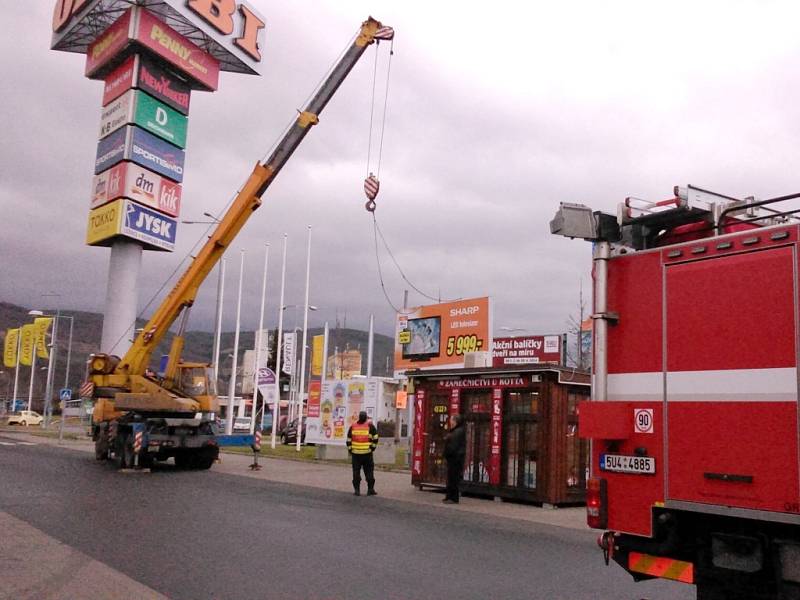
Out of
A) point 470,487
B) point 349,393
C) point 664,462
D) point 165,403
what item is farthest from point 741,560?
point 349,393

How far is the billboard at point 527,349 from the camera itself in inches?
1978

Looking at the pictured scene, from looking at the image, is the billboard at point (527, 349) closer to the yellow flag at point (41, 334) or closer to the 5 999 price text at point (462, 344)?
the 5 999 price text at point (462, 344)

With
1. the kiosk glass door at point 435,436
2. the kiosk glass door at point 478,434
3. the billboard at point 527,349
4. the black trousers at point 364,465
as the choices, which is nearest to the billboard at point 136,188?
the billboard at point 527,349

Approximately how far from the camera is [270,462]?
85.7 ft

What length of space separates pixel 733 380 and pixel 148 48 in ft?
134

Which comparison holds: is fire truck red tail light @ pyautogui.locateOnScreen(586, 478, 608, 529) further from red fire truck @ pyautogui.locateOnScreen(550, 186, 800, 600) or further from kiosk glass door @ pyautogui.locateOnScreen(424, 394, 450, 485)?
kiosk glass door @ pyautogui.locateOnScreen(424, 394, 450, 485)

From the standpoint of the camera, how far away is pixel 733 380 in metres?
4.95

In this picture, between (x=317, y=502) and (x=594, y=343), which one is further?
(x=317, y=502)

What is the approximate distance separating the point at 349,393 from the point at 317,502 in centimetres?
1166

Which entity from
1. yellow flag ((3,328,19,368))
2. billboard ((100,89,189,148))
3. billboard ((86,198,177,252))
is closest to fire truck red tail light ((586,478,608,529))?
billboard ((86,198,177,252))

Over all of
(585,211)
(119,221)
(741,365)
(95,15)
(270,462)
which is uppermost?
(95,15)

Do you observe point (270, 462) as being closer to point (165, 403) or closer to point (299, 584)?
point (165, 403)

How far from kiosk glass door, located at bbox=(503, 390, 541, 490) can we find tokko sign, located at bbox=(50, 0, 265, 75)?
3225cm

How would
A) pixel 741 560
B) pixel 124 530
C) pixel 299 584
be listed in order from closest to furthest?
pixel 741 560
pixel 299 584
pixel 124 530
